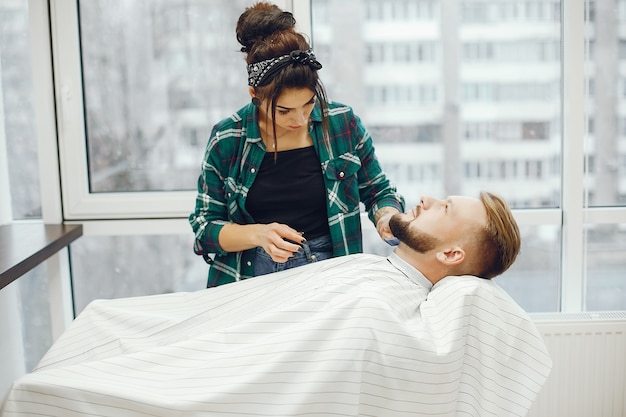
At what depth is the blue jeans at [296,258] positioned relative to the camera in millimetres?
2072

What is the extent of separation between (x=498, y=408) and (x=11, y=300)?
67.1 inches

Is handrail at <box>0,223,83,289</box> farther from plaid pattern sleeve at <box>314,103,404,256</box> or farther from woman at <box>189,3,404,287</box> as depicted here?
plaid pattern sleeve at <box>314,103,404,256</box>

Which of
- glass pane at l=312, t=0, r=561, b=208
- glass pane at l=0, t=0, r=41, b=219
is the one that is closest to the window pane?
glass pane at l=312, t=0, r=561, b=208

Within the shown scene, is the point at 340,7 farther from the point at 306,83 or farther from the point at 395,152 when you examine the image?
the point at 306,83

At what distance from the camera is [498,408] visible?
1624mm

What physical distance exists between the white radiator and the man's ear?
0.98 meters

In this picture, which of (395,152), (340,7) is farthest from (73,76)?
(395,152)

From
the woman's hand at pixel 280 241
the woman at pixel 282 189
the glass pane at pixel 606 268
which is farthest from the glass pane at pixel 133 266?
the glass pane at pixel 606 268

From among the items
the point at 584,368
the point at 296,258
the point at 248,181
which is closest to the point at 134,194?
the point at 248,181

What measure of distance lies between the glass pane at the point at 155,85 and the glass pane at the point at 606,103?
1.44 metres

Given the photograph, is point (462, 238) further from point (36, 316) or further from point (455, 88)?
point (36, 316)

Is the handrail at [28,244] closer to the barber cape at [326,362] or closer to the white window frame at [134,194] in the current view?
the white window frame at [134,194]

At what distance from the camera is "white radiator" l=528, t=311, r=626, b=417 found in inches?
103

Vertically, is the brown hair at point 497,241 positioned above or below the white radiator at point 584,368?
above
